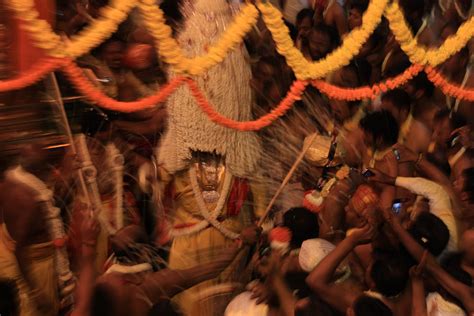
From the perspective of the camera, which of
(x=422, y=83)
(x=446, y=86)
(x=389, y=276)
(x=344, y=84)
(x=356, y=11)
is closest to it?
(x=389, y=276)

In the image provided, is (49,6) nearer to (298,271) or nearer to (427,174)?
(298,271)

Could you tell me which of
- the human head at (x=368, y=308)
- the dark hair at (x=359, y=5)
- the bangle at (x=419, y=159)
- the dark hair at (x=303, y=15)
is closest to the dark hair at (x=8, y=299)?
the human head at (x=368, y=308)

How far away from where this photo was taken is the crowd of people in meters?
2.50

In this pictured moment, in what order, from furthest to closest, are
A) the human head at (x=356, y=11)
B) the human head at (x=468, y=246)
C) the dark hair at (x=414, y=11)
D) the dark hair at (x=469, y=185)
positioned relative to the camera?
the human head at (x=356, y=11)
the dark hair at (x=414, y=11)
the dark hair at (x=469, y=185)
the human head at (x=468, y=246)

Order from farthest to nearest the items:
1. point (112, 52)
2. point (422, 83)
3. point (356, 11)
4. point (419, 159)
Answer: point (356, 11) → point (422, 83) → point (419, 159) → point (112, 52)

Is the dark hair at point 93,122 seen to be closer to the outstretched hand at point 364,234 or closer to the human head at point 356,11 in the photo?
the outstretched hand at point 364,234

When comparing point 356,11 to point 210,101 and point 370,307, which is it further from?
point 370,307

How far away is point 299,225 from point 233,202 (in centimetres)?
31

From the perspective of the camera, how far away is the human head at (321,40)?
11.5 ft

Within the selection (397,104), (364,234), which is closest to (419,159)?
(397,104)

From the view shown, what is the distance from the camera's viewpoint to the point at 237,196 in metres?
2.85

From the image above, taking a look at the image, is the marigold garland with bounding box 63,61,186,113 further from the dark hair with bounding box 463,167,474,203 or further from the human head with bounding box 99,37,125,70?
the dark hair with bounding box 463,167,474,203

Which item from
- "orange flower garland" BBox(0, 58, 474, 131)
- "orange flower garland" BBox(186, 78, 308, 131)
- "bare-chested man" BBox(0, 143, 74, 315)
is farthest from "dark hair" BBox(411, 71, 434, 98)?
"bare-chested man" BBox(0, 143, 74, 315)

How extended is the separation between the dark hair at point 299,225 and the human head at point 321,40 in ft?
3.38
